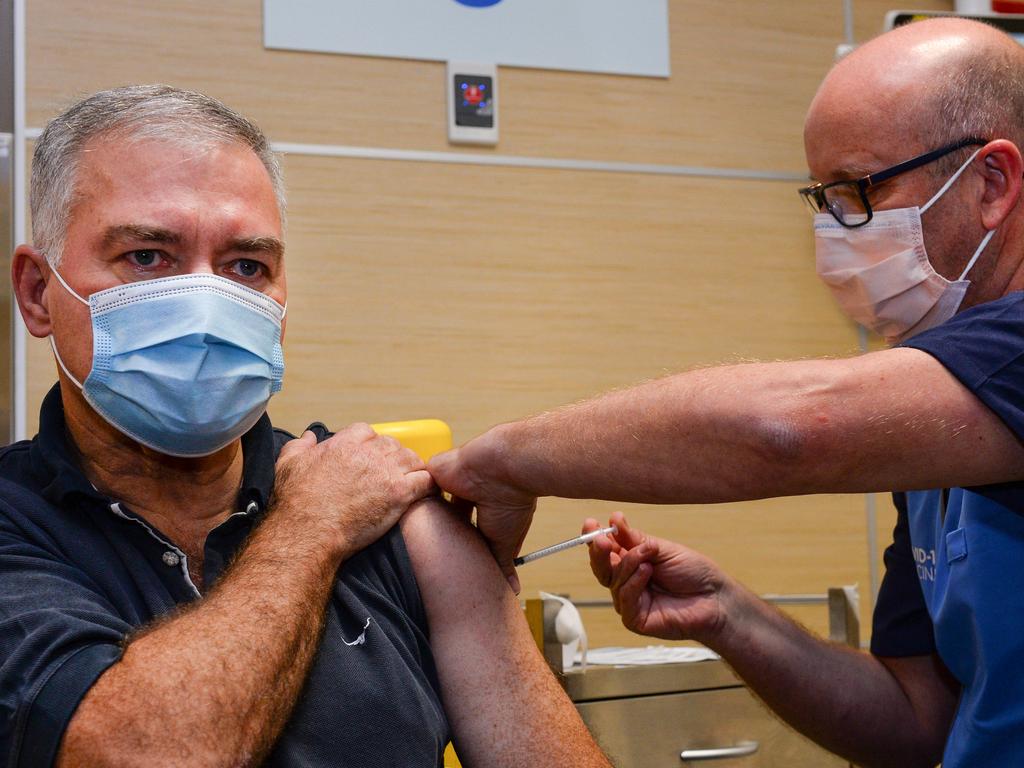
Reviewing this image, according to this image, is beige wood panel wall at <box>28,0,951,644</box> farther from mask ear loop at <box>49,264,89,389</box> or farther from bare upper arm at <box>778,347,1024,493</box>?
bare upper arm at <box>778,347,1024,493</box>

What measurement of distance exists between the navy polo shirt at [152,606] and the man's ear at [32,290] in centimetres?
10

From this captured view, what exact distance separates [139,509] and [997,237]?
1.14 meters

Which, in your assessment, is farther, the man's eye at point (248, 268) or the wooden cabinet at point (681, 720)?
the wooden cabinet at point (681, 720)

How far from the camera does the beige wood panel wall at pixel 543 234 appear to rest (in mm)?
2594

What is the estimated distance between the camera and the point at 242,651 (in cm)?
114

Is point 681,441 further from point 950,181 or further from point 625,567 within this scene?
point 950,181

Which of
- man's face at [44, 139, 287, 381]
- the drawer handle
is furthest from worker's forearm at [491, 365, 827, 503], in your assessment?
the drawer handle

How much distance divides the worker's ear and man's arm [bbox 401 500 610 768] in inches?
30.9

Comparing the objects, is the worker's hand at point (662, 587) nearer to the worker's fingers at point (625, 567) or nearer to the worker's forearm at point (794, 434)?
the worker's fingers at point (625, 567)

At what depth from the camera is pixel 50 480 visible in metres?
1.33

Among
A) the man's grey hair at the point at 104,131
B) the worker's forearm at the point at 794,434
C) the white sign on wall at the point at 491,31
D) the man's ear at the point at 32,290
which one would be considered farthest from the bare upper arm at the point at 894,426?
the white sign on wall at the point at 491,31

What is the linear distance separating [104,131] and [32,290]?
0.75ft

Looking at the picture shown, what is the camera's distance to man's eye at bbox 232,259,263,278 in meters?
1.47

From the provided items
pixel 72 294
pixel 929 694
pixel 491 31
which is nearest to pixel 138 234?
pixel 72 294
